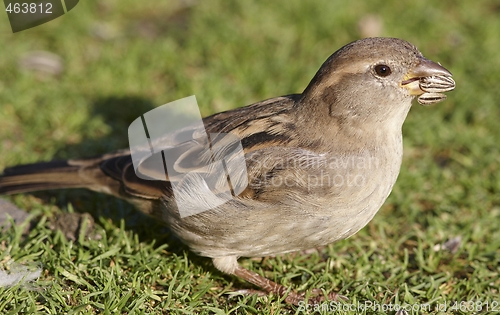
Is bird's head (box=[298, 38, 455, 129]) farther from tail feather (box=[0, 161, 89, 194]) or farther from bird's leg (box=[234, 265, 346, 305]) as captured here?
tail feather (box=[0, 161, 89, 194])

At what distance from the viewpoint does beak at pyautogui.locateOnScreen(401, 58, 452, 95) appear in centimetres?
427

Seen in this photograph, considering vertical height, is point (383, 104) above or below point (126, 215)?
above

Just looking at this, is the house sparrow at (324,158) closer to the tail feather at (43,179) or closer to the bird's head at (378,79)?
the bird's head at (378,79)

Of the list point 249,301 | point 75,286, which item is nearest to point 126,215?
point 75,286

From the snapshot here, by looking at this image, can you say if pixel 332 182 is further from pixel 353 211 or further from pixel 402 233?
pixel 402 233

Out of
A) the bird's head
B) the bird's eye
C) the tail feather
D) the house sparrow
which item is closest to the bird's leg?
the house sparrow

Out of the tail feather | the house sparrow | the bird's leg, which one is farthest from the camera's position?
the tail feather

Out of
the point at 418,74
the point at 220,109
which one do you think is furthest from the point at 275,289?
the point at 220,109

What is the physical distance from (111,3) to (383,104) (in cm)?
541

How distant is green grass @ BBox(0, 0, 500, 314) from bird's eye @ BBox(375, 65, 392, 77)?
1544mm

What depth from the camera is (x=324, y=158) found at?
4.30 meters

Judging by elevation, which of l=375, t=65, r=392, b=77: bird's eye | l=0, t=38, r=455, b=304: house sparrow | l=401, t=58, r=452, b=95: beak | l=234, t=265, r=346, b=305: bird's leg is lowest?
l=234, t=265, r=346, b=305: bird's leg

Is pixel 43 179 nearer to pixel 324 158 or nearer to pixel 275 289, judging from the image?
pixel 275 289

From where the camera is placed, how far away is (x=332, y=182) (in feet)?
13.8
